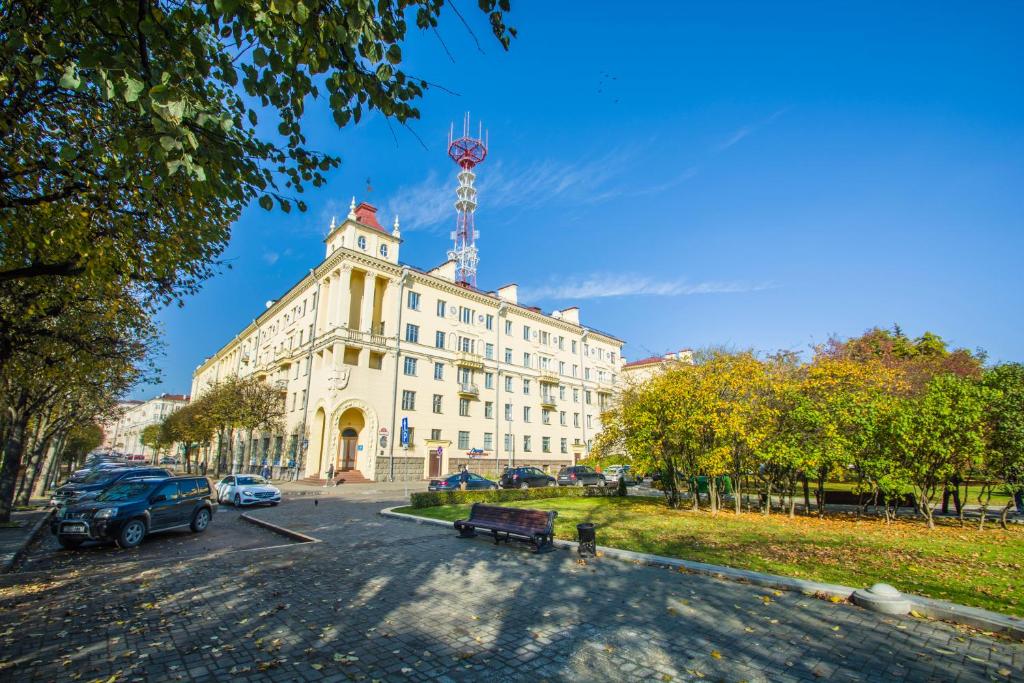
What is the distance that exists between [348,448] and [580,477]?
18.8 metres

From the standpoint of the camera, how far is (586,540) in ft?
32.4

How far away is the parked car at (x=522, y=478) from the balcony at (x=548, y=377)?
2005cm

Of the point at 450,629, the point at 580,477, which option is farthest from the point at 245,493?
the point at 580,477

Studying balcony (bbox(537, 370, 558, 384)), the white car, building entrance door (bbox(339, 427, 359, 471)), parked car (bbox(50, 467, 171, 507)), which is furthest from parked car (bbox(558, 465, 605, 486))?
parked car (bbox(50, 467, 171, 507))

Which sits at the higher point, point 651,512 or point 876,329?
point 876,329

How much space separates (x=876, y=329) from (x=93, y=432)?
88.6 m

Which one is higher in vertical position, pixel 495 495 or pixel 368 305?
pixel 368 305

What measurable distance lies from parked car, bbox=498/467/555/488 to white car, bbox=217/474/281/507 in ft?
43.6

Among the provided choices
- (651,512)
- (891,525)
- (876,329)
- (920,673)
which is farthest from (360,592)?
(876,329)

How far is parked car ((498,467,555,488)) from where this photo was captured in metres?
29.7

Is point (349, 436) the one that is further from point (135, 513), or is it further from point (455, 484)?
point (135, 513)

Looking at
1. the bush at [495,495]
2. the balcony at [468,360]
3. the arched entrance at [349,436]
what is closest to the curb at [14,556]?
the bush at [495,495]

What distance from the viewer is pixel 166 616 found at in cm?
634

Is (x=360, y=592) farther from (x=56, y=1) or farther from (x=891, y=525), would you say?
(x=891, y=525)
